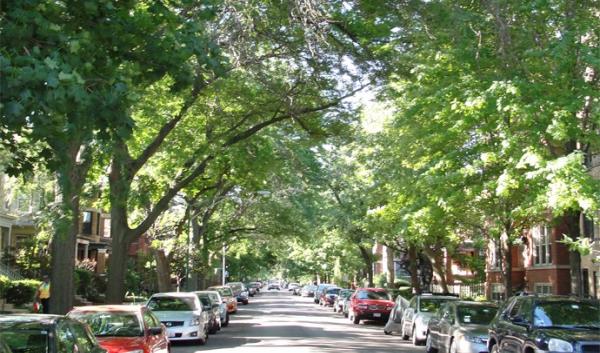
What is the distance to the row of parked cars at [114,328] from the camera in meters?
7.26

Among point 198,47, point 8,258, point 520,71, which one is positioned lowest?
point 8,258

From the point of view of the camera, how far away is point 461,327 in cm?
1548

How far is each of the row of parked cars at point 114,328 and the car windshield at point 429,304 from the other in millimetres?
6609

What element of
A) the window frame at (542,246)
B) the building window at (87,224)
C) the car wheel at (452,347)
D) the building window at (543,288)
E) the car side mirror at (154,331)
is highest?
the building window at (87,224)

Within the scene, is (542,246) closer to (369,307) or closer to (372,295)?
(372,295)

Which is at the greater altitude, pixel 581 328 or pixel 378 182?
pixel 378 182

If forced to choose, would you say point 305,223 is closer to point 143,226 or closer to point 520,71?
point 143,226

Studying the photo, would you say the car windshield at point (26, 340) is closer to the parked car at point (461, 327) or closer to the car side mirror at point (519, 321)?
the car side mirror at point (519, 321)

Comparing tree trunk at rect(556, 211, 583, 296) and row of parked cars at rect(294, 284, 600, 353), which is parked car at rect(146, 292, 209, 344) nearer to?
row of parked cars at rect(294, 284, 600, 353)

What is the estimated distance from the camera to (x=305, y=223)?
44656 mm

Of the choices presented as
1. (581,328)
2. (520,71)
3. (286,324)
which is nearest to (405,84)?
(520,71)

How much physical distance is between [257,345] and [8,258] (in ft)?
61.7

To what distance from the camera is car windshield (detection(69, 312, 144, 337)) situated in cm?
1163

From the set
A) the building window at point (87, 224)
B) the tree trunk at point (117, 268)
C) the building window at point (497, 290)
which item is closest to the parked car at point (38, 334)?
the tree trunk at point (117, 268)
